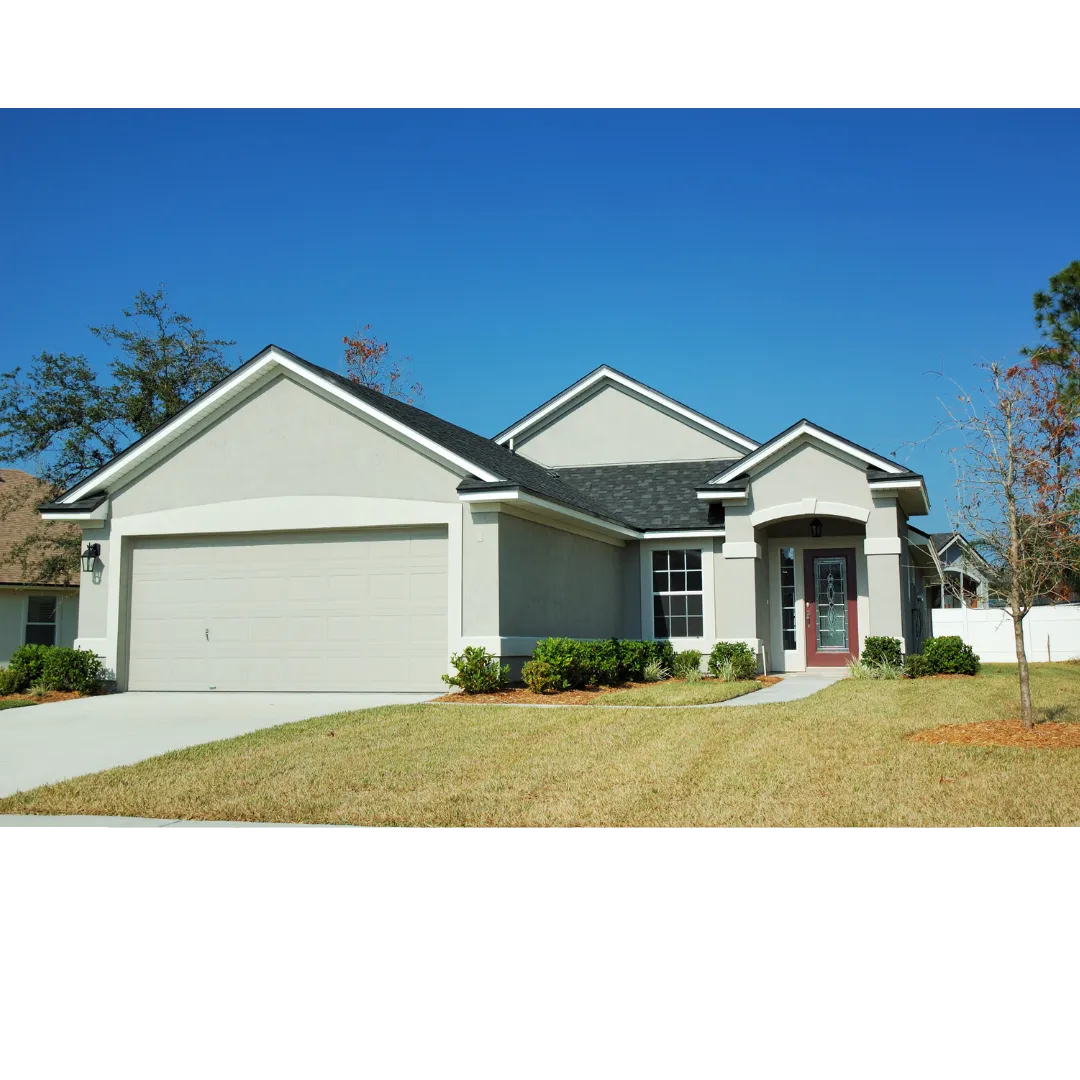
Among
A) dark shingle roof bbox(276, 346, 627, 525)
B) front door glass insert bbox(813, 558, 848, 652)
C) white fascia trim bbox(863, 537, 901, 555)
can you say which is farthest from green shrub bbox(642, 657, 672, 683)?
white fascia trim bbox(863, 537, 901, 555)

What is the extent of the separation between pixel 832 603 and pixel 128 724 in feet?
43.8

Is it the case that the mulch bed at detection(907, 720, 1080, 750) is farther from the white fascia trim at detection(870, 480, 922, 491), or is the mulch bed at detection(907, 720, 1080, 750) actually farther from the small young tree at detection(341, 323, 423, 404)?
the small young tree at detection(341, 323, 423, 404)

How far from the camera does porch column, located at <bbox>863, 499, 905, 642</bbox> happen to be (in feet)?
59.7

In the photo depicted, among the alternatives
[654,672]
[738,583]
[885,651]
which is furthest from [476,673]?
[885,651]

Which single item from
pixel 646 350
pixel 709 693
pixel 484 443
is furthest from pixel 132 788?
pixel 646 350

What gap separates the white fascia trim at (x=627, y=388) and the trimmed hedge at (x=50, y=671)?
11.2 metres

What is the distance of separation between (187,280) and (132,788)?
22.1 m

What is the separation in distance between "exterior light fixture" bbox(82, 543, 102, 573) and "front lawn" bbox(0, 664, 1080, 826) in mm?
6978

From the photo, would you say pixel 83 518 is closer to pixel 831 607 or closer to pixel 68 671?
pixel 68 671

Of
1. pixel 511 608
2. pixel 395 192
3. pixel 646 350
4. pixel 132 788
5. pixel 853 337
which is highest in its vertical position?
pixel 646 350
